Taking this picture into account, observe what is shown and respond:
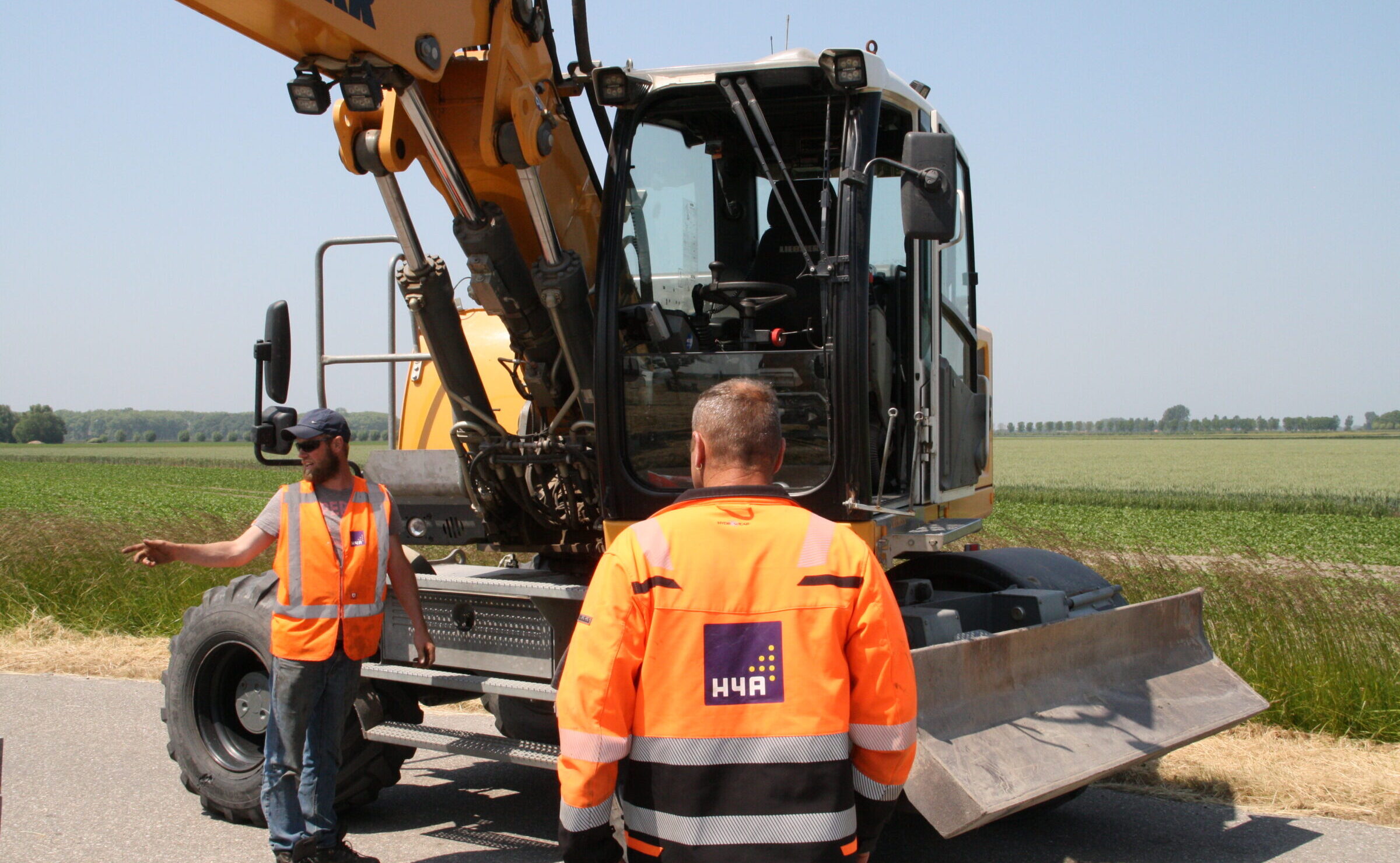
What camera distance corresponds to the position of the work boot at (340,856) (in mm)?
4559

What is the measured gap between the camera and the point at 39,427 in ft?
385

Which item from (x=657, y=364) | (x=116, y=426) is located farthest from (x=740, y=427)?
(x=116, y=426)

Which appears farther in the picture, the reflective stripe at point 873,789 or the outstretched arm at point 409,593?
the outstretched arm at point 409,593

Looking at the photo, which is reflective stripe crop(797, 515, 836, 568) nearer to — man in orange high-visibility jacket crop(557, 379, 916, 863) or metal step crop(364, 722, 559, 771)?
man in orange high-visibility jacket crop(557, 379, 916, 863)

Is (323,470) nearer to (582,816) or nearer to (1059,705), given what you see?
(582,816)

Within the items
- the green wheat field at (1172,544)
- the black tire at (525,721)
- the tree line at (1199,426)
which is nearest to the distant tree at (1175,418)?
the tree line at (1199,426)

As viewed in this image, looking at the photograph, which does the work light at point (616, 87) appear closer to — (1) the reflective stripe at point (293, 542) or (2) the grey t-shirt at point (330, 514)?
(2) the grey t-shirt at point (330, 514)

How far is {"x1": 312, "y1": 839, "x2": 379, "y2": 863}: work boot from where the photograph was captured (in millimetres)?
4559

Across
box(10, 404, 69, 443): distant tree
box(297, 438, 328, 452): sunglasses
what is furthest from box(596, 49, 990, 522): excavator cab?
box(10, 404, 69, 443): distant tree

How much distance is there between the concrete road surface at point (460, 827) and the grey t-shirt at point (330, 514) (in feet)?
4.54

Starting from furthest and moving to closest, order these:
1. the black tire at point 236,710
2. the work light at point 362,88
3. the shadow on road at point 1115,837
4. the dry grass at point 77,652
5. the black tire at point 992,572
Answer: the dry grass at point 77,652, the black tire at point 992,572, the black tire at point 236,710, the shadow on road at point 1115,837, the work light at point 362,88

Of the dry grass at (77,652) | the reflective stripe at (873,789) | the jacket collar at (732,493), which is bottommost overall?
the dry grass at (77,652)

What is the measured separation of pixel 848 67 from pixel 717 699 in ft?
9.65

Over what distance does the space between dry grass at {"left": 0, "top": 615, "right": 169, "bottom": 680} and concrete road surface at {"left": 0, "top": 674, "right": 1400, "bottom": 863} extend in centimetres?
206
